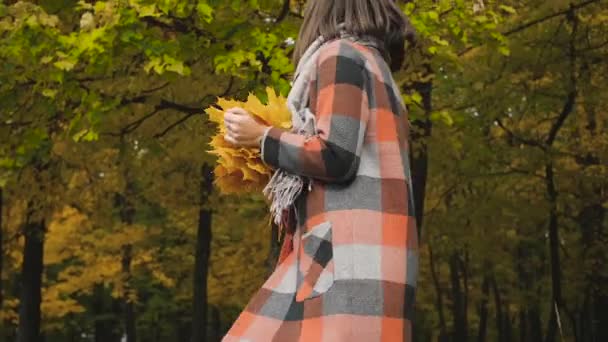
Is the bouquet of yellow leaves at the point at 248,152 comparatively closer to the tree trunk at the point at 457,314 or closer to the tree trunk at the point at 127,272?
the tree trunk at the point at 127,272

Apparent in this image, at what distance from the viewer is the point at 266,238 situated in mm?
23344

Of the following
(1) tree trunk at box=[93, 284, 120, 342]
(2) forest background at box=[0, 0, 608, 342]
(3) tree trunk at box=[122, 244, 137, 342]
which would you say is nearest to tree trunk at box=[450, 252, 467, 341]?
(2) forest background at box=[0, 0, 608, 342]

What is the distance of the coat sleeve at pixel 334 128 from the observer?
7.97 ft

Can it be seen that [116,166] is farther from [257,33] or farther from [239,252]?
[239,252]

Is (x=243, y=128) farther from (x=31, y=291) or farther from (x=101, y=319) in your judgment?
(x=101, y=319)

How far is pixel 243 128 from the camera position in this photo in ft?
8.52

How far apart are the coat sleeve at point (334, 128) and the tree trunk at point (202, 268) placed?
14555 mm

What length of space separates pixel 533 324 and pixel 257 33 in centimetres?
2340

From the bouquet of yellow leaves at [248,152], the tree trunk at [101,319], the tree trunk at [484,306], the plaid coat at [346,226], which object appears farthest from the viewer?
the tree trunk at [484,306]

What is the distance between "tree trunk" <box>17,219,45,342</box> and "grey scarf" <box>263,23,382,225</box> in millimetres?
13996

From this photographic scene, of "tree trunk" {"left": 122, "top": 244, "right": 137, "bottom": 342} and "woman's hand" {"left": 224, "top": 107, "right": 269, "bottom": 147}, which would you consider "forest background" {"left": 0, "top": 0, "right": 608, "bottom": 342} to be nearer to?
"tree trunk" {"left": 122, "top": 244, "right": 137, "bottom": 342}

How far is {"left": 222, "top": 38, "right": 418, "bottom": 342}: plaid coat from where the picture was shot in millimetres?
2410

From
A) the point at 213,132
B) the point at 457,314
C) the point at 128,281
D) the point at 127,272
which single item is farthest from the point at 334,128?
the point at 457,314

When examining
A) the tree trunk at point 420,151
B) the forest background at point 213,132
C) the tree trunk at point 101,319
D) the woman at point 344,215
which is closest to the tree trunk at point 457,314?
the forest background at point 213,132
